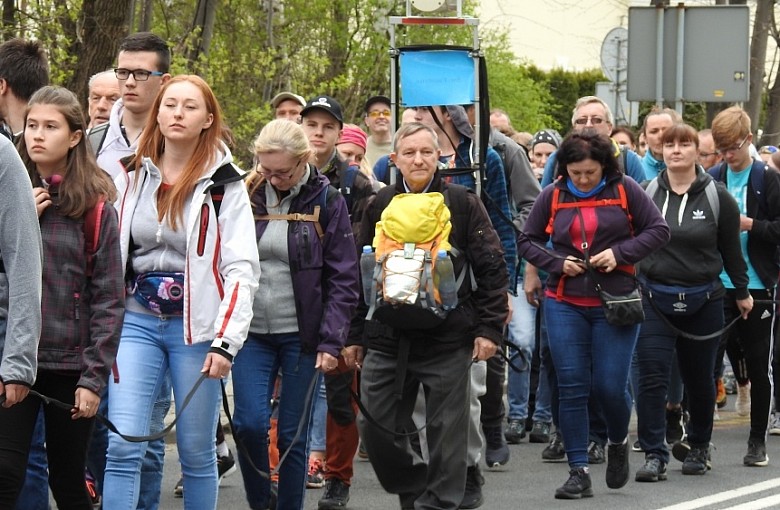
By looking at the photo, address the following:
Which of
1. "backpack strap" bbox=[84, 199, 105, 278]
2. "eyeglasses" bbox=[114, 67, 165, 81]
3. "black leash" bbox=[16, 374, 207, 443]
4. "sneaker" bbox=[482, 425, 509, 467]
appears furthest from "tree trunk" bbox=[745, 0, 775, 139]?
"backpack strap" bbox=[84, 199, 105, 278]

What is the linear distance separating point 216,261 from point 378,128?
630 cm

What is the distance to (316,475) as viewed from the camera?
29.8ft

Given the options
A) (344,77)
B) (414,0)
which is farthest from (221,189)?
(344,77)

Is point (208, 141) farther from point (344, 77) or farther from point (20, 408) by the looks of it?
point (344, 77)

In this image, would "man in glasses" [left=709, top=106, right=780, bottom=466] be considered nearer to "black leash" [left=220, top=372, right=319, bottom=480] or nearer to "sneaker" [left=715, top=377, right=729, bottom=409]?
"sneaker" [left=715, top=377, right=729, bottom=409]

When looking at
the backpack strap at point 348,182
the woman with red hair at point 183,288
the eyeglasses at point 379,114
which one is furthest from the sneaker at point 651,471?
the eyeglasses at point 379,114

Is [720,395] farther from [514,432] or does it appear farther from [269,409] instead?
[269,409]

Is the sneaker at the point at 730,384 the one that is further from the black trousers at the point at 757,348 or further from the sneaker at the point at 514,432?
the black trousers at the point at 757,348

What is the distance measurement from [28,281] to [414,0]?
Answer: 15.7ft

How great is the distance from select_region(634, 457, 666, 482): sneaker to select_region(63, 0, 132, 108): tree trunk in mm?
6750

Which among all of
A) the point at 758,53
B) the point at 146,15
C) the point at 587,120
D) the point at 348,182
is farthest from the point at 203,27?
the point at 758,53

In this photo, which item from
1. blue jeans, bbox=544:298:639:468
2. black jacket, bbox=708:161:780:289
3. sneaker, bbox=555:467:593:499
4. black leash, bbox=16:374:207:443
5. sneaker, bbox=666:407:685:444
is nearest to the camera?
black leash, bbox=16:374:207:443

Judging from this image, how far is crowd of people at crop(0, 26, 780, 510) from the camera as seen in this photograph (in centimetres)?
585

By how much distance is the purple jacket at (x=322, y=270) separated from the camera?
7023mm
